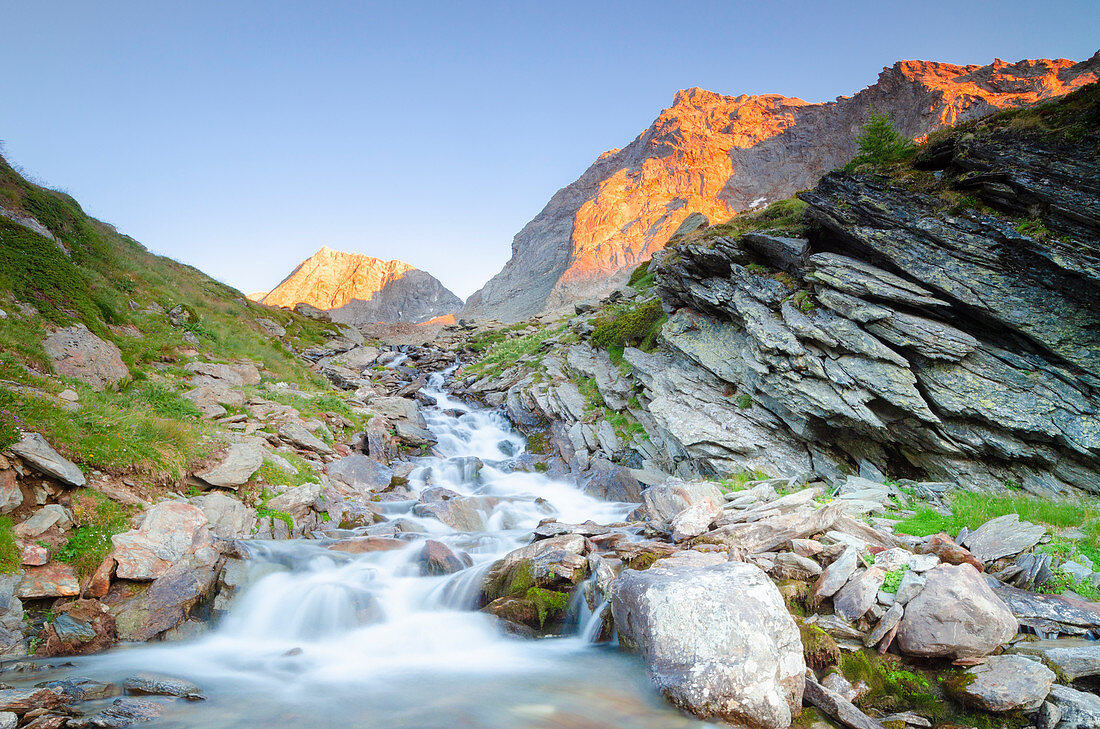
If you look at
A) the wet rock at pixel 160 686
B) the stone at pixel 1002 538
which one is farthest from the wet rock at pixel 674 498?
the wet rock at pixel 160 686

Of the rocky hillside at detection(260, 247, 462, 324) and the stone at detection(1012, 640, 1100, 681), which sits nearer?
the stone at detection(1012, 640, 1100, 681)

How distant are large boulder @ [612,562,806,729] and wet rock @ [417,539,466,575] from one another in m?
4.81

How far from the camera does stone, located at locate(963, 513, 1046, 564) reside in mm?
6477

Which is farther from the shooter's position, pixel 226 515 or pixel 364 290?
pixel 364 290

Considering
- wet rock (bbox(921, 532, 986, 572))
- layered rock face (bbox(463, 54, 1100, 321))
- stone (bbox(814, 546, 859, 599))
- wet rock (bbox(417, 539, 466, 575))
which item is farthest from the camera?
layered rock face (bbox(463, 54, 1100, 321))

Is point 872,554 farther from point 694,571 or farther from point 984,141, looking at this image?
point 984,141

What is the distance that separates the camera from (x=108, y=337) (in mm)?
14031

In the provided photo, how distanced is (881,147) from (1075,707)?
14415 mm

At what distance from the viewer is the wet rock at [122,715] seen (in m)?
4.69

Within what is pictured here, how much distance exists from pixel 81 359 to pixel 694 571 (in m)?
15.3

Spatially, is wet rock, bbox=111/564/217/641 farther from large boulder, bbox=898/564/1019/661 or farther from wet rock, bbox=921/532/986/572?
wet rock, bbox=921/532/986/572

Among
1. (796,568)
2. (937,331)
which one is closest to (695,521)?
(796,568)

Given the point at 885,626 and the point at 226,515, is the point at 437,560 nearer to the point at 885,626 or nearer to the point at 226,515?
the point at 226,515

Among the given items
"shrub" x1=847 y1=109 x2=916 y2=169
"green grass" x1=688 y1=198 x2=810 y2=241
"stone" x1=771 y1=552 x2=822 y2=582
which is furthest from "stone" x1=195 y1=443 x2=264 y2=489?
"shrub" x1=847 y1=109 x2=916 y2=169
